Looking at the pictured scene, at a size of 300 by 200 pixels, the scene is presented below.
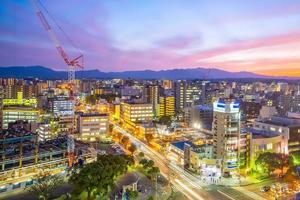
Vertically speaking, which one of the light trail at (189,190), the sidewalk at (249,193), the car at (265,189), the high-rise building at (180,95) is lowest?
the light trail at (189,190)

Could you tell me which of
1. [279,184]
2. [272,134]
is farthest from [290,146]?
[279,184]

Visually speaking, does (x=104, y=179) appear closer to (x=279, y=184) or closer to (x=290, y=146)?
(x=279, y=184)

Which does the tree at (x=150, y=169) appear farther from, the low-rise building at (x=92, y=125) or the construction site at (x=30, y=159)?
the low-rise building at (x=92, y=125)

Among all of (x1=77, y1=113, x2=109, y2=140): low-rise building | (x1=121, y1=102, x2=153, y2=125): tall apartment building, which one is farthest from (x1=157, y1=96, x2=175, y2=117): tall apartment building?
(x1=77, y1=113, x2=109, y2=140): low-rise building

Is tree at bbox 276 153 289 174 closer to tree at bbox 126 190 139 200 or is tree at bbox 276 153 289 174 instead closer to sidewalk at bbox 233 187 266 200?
sidewalk at bbox 233 187 266 200

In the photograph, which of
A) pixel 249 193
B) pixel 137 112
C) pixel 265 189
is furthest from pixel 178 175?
pixel 137 112

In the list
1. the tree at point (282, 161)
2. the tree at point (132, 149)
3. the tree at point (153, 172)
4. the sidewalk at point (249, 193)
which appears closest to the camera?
the sidewalk at point (249, 193)

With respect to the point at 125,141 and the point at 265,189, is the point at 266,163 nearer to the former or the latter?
the point at 265,189

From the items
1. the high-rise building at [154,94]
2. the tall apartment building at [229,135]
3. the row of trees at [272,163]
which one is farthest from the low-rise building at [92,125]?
the row of trees at [272,163]

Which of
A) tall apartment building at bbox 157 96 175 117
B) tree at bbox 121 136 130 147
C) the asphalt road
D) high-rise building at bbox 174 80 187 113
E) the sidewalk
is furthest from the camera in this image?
high-rise building at bbox 174 80 187 113
